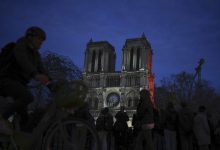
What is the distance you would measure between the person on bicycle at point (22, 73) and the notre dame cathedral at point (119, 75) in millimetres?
63161

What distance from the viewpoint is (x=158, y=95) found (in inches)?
1789

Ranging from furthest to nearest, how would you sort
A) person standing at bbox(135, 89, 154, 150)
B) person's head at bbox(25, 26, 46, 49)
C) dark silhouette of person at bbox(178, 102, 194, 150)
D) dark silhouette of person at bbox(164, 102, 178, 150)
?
1. dark silhouette of person at bbox(178, 102, 194, 150)
2. dark silhouette of person at bbox(164, 102, 178, 150)
3. person standing at bbox(135, 89, 154, 150)
4. person's head at bbox(25, 26, 46, 49)

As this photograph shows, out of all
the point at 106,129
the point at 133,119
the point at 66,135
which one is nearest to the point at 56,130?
the point at 66,135

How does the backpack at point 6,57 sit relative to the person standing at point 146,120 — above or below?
above

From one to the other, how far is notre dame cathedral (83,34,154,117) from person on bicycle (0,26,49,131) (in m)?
63.2

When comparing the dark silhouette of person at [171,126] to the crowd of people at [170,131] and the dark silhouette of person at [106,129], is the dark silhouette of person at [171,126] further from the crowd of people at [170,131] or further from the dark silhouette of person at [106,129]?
the dark silhouette of person at [106,129]

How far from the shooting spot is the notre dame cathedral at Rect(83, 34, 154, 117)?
225 feet

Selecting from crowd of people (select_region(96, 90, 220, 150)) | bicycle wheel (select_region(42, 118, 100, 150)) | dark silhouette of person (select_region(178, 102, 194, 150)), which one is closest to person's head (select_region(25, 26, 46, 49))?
bicycle wheel (select_region(42, 118, 100, 150))

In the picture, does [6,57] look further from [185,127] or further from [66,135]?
[185,127]

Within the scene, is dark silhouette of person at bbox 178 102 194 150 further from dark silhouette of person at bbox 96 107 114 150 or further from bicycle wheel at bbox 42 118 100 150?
bicycle wheel at bbox 42 118 100 150

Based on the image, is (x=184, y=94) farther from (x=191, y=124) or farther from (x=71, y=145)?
(x=71, y=145)

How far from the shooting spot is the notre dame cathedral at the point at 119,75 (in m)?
68.6

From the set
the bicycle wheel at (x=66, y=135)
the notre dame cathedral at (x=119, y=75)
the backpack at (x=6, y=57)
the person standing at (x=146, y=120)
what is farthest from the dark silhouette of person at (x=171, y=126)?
the notre dame cathedral at (x=119, y=75)

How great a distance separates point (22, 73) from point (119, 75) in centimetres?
6853
